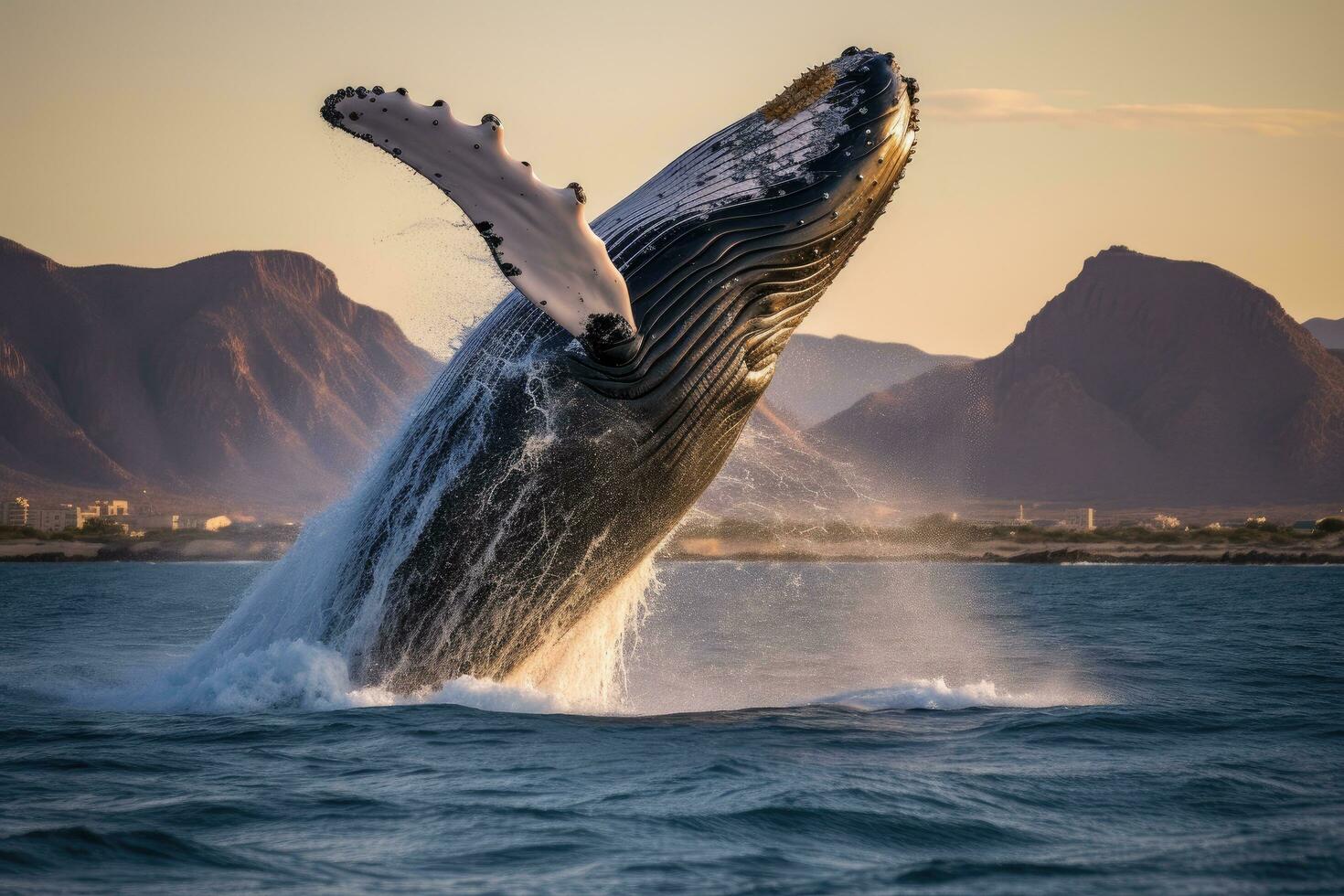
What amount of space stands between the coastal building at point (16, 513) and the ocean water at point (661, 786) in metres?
146

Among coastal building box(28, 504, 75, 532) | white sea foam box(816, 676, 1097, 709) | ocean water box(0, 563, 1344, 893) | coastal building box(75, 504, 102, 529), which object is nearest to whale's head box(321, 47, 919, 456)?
ocean water box(0, 563, 1344, 893)

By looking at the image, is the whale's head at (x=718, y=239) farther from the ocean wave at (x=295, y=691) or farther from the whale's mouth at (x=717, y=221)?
the ocean wave at (x=295, y=691)

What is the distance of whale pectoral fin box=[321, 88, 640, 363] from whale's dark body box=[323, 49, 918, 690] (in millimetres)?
744

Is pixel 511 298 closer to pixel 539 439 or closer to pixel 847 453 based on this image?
pixel 539 439

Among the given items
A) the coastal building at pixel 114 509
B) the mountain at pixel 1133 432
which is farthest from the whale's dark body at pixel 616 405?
the mountain at pixel 1133 432

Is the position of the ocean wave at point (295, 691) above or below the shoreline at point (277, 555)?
below

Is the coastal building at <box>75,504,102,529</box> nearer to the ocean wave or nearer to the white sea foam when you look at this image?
the ocean wave

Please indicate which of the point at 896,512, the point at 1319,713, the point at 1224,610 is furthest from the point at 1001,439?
the point at 1319,713

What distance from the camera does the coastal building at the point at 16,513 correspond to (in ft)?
487

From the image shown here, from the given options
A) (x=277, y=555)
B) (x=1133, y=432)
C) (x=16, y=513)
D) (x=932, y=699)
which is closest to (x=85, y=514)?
(x=16, y=513)

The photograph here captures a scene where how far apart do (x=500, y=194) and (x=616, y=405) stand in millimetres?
1626

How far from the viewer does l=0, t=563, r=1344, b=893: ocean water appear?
236 inches

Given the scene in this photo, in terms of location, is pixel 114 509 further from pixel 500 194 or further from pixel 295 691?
pixel 500 194

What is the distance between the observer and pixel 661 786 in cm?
761
